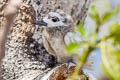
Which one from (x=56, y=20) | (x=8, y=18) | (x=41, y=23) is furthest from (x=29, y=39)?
(x=8, y=18)

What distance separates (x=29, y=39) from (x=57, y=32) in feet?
0.58

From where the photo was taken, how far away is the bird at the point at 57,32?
1.39 meters

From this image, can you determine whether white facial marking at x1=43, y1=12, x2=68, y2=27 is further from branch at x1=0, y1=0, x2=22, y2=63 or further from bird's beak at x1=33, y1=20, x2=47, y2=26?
branch at x1=0, y1=0, x2=22, y2=63

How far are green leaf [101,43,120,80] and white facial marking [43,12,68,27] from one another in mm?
1299

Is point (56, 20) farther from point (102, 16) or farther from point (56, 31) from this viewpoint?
point (102, 16)

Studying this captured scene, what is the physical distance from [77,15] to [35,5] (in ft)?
0.77

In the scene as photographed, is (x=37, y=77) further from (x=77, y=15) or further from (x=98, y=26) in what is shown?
(x=98, y=26)

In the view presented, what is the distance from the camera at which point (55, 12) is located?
1464 millimetres

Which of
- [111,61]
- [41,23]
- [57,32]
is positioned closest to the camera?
[111,61]

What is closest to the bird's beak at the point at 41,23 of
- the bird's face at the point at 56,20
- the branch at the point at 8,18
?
the bird's face at the point at 56,20

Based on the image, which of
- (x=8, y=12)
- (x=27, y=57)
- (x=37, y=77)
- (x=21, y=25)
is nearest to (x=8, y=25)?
(x=8, y=12)

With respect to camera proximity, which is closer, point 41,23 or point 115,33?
point 115,33

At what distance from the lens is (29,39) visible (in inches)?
55.4

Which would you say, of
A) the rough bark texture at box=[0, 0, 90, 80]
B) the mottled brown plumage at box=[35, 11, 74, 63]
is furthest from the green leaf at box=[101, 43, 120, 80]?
the mottled brown plumage at box=[35, 11, 74, 63]
